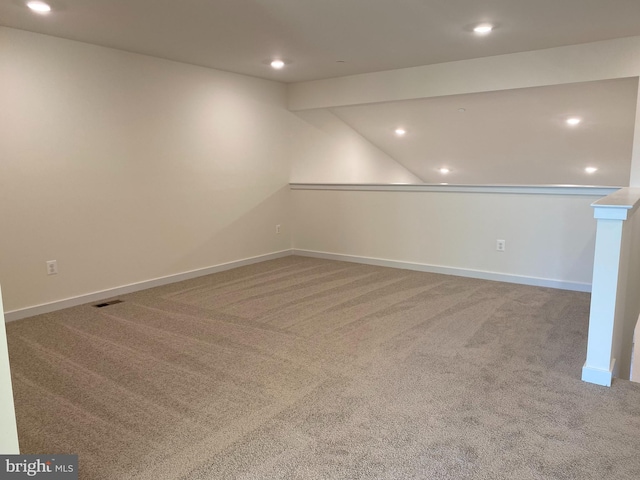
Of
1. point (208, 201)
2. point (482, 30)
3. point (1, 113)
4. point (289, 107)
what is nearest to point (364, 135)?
point (289, 107)

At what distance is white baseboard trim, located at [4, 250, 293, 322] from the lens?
12.0ft

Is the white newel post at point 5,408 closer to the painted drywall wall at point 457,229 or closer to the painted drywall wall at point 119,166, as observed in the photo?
the painted drywall wall at point 119,166

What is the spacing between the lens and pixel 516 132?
5547 mm

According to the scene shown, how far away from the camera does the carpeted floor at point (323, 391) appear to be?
1840mm

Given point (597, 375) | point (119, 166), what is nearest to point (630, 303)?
point (597, 375)

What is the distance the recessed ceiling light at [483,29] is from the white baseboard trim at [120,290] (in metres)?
3.43

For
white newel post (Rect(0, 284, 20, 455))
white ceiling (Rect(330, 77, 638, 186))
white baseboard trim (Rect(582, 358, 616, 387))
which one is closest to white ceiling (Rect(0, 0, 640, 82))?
white ceiling (Rect(330, 77, 638, 186))

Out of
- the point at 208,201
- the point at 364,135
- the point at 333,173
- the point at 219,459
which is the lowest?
the point at 219,459

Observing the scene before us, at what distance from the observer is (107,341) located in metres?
3.12

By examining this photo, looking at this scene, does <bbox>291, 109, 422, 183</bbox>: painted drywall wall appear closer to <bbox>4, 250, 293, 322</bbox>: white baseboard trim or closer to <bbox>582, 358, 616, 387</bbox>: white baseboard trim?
<bbox>4, 250, 293, 322</bbox>: white baseboard trim

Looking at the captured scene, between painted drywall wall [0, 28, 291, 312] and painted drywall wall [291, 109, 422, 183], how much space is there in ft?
1.68

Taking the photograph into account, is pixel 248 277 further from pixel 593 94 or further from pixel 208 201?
pixel 593 94

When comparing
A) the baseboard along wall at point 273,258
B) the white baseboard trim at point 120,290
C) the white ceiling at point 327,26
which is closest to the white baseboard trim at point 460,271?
the baseboard along wall at point 273,258

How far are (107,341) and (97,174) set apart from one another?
163cm
